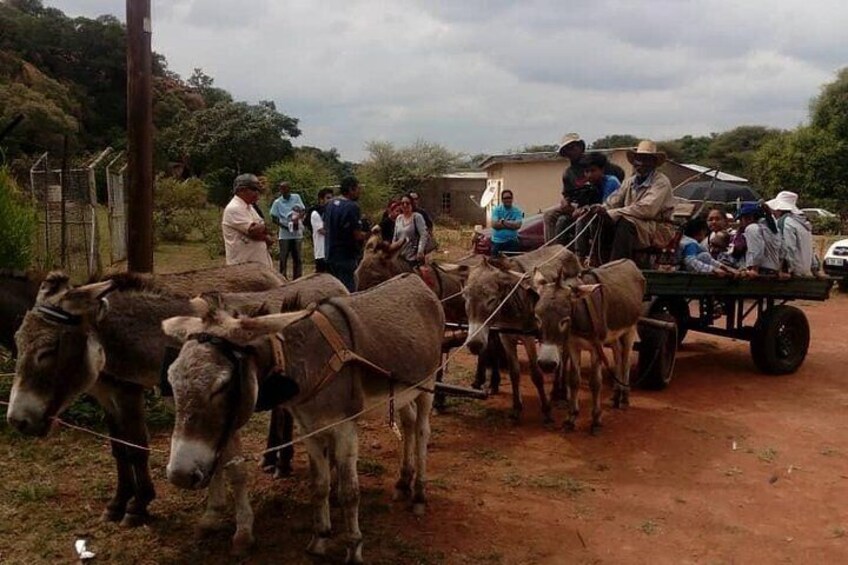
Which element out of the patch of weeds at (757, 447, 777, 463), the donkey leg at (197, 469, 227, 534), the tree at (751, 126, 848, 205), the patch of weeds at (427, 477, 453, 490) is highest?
the tree at (751, 126, 848, 205)

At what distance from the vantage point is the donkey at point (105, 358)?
14.0 feet

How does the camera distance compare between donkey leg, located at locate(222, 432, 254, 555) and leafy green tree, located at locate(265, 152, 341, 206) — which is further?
leafy green tree, located at locate(265, 152, 341, 206)

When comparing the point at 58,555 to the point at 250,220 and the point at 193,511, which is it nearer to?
the point at 193,511

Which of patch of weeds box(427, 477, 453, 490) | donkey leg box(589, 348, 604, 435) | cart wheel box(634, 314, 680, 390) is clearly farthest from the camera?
cart wheel box(634, 314, 680, 390)

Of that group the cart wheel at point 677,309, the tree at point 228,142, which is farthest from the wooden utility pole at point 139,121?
the tree at point 228,142

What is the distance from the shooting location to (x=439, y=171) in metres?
41.5

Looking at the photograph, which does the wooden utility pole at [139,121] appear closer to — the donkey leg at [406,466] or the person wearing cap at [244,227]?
the person wearing cap at [244,227]

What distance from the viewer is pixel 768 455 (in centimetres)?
661

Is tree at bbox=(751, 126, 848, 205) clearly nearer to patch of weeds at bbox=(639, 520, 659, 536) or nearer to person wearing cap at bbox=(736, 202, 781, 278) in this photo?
person wearing cap at bbox=(736, 202, 781, 278)

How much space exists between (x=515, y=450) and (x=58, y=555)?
12.6ft

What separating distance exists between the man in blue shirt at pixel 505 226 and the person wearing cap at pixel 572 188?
1041 millimetres

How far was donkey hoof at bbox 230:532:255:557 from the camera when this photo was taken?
4.43 metres

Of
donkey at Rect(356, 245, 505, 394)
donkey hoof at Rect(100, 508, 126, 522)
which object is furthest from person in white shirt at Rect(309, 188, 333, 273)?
donkey hoof at Rect(100, 508, 126, 522)

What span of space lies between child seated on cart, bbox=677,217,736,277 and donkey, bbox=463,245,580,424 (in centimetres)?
210
